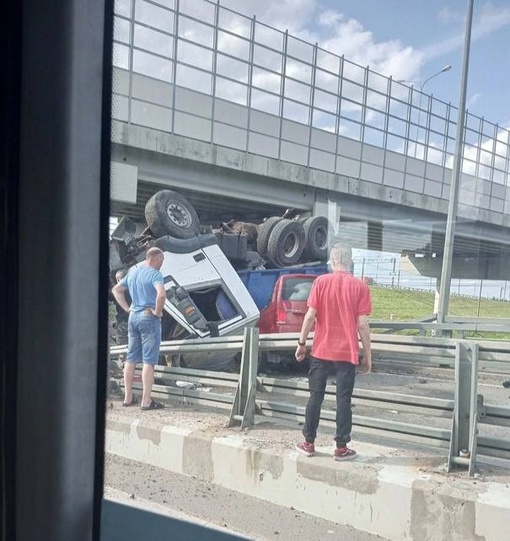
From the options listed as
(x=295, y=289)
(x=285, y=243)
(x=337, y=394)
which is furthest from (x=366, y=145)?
(x=285, y=243)

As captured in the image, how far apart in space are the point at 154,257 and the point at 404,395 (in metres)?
2.28

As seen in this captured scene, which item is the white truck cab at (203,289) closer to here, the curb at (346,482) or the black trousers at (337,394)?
the curb at (346,482)

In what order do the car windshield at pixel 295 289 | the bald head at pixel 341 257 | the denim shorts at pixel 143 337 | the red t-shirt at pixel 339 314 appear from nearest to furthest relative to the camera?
1. the denim shorts at pixel 143 337
2. the red t-shirt at pixel 339 314
3. the bald head at pixel 341 257
4. the car windshield at pixel 295 289

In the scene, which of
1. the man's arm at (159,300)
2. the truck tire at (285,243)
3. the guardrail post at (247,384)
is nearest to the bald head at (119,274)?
the man's arm at (159,300)

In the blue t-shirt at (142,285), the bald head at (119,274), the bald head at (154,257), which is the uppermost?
the bald head at (119,274)

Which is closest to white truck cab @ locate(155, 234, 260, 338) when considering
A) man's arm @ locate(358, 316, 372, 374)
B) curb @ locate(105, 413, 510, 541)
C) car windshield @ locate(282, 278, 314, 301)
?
car windshield @ locate(282, 278, 314, 301)

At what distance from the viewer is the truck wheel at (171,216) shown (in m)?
5.27

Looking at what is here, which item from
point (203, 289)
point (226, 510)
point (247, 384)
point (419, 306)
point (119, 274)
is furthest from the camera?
point (203, 289)

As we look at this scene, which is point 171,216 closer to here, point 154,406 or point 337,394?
point 154,406

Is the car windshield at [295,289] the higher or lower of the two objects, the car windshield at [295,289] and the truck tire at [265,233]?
the lower

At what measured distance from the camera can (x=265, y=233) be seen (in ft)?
32.1

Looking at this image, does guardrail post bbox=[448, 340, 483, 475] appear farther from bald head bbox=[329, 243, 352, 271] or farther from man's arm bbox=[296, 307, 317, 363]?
man's arm bbox=[296, 307, 317, 363]

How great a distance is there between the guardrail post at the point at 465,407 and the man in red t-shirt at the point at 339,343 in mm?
632

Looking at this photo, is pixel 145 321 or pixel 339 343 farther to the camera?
pixel 339 343
